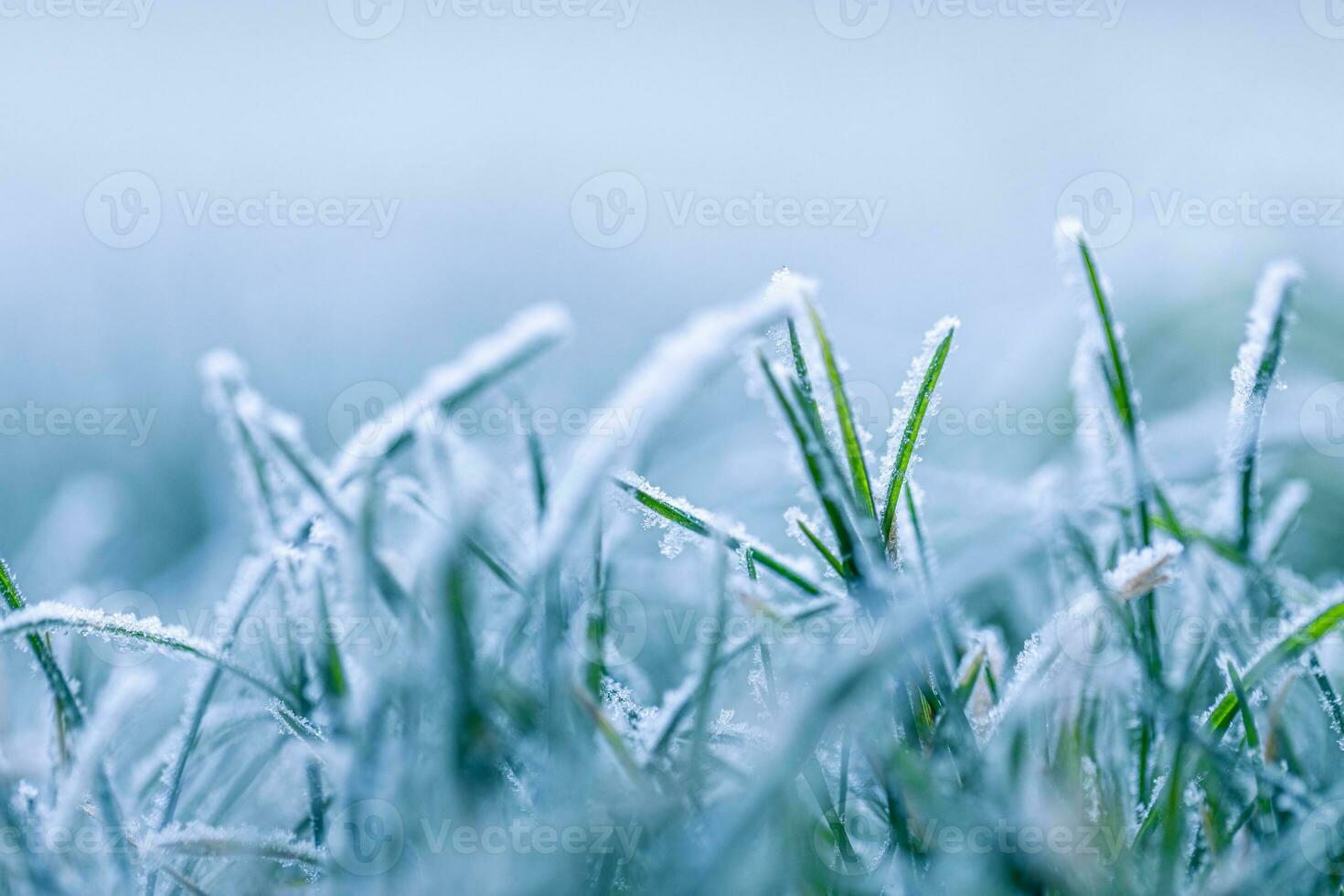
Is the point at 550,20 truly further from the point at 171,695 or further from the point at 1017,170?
the point at 171,695

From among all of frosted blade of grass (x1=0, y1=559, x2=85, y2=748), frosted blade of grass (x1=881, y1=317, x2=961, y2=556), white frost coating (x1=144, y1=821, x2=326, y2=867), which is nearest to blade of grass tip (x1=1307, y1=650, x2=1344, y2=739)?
frosted blade of grass (x1=881, y1=317, x2=961, y2=556)

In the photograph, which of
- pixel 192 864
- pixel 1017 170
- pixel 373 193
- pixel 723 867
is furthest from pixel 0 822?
pixel 1017 170

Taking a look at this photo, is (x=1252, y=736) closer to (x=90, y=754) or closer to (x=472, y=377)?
(x=472, y=377)

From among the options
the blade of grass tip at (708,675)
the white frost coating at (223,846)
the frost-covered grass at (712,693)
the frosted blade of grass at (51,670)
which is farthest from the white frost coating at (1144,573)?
the frosted blade of grass at (51,670)

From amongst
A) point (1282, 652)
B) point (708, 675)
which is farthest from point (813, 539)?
point (1282, 652)

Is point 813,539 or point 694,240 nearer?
point 813,539

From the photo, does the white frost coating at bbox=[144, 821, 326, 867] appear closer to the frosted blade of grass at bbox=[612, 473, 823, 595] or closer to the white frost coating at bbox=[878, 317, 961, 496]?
the frosted blade of grass at bbox=[612, 473, 823, 595]
